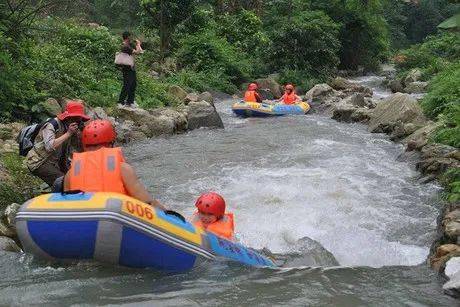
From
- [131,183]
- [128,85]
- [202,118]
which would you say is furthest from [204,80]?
[131,183]

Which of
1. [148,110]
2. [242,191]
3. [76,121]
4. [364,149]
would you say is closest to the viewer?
[76,121]

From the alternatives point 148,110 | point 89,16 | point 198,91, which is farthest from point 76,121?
point 89,16

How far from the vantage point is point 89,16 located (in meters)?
34.4

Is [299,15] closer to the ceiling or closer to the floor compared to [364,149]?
closer to the ceiling

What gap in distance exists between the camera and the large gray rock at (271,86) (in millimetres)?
22625

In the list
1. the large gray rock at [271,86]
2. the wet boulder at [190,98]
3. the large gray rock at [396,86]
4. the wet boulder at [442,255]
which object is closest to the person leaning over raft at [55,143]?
the wet boulder at [442,255]

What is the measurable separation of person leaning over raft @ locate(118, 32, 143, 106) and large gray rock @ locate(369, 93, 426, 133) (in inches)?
229

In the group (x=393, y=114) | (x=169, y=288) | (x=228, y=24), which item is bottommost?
(x=169, y=288)

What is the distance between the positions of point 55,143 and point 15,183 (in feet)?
4.99

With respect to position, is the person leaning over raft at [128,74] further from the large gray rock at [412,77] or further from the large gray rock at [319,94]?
the large gray rock at [412,77]

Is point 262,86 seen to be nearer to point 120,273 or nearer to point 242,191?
point 242,191

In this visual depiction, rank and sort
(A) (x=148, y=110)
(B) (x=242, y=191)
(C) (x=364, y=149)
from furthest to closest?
(A) (x=148, y=110) → (C) (x=364, y=149) → (B) (x=242, y=191)

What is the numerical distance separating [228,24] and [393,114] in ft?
46.4

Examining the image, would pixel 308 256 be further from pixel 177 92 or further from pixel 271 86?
pixel 271 86
